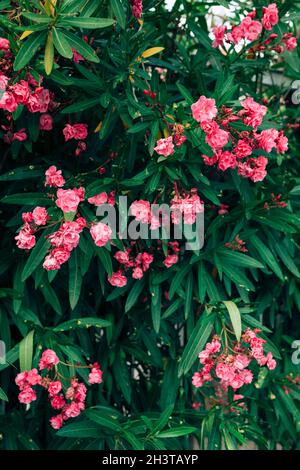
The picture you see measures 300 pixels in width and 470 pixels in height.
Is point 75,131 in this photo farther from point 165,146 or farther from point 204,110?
point 204,110

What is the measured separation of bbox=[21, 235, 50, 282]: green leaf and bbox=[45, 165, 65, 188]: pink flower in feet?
A: 0.59

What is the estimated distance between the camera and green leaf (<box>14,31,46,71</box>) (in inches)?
68.5

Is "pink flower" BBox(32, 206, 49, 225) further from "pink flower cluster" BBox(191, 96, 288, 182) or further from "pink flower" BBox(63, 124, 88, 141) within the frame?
"pink flower cluster" BBox(191, 96, 288, 182)

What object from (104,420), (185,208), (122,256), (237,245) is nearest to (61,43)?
(185,208)

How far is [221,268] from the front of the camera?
2.17m

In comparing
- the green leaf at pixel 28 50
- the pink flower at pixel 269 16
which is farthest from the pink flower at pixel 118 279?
the pink flower at pixel 269 16

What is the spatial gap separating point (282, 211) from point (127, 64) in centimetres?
80

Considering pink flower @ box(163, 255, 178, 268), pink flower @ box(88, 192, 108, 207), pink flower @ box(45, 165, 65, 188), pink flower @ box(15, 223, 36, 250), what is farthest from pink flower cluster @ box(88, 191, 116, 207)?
pink flower @ box(163, 255, 178, 268)

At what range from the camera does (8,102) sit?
1.79 m

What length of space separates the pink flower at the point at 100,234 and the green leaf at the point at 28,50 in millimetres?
526

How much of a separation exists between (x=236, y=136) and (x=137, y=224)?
1.52 ft

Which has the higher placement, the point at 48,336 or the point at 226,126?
the point at 226,126
